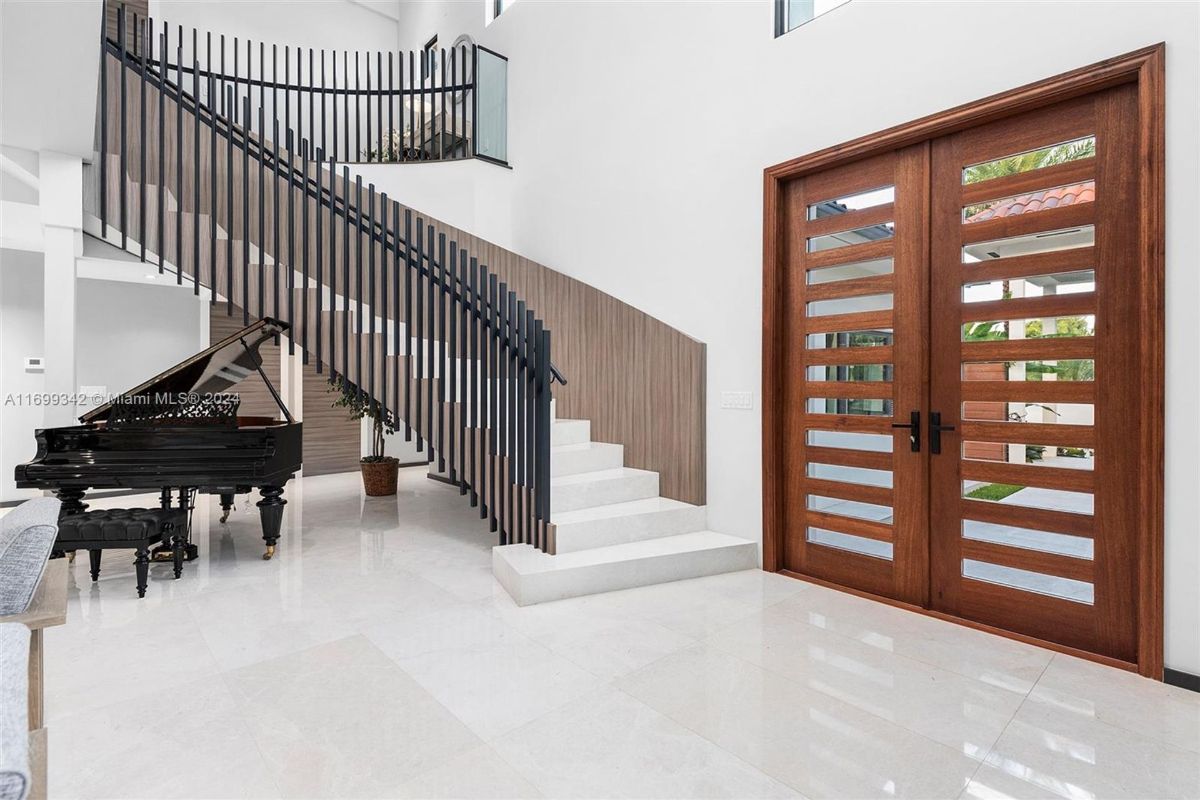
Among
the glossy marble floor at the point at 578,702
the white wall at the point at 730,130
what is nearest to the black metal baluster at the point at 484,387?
the glossy marble floor at the point at 578,702

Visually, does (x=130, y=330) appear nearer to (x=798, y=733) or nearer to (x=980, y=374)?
(x=798, y=733)

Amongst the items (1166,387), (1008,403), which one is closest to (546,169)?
(1008,403)

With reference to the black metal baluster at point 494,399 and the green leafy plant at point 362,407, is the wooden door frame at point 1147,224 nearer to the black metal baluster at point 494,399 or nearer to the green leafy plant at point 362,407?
the black metal baluster at point 494,399

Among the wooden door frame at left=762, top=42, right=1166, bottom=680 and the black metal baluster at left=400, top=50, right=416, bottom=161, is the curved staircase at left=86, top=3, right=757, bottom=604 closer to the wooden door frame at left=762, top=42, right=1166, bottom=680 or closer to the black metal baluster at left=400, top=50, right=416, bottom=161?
the wooden door frame at left=762, top=42, right=1166, bottom=680

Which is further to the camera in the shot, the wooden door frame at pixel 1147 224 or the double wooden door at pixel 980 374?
the double wooden door at pixel 980 374

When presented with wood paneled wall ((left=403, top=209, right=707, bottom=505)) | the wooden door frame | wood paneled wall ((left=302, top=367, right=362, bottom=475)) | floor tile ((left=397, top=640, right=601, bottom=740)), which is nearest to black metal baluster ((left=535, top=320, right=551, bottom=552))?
floor tile ((left=397, top=640, right=601, bottom=740))

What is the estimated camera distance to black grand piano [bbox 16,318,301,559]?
3570mm

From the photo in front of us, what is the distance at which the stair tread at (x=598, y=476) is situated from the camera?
402cm

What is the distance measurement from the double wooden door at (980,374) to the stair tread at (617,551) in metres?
0.44

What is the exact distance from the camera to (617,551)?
353 cm

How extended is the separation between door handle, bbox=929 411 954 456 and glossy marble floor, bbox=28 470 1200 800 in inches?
34.1

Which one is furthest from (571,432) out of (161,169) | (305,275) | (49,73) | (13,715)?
(13,715)

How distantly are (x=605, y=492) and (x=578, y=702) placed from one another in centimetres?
192

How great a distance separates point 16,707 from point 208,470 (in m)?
3.31
